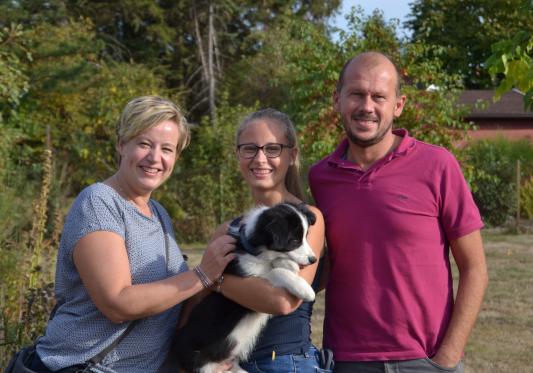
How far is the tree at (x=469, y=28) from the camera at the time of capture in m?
38.3

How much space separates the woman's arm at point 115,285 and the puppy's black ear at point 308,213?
71 cm

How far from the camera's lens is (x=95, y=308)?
2766mm

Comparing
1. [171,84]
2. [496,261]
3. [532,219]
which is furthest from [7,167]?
[171,84]

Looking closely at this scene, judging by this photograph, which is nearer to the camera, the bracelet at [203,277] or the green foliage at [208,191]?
the bracelet at [203,277]

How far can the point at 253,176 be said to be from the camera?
3.29 meters

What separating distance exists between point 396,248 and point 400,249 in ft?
0.06

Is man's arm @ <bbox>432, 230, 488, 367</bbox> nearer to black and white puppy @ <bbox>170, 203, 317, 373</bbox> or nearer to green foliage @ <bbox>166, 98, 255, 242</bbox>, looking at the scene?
black and white puppy @ <bbox>170, 203, 317, 373</bbox>

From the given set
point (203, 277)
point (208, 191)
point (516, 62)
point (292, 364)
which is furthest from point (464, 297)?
point (208, 191)

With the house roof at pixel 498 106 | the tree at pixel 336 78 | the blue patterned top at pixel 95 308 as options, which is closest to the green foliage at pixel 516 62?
the blue patterned top at pixel 95 308

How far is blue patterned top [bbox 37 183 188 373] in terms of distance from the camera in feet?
8.95

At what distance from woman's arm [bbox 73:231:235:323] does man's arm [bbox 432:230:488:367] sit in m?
1.18

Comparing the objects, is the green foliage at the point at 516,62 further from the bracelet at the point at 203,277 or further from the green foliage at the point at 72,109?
the green foliage at the point at 72,109

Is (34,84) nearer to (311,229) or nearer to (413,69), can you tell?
(413,69)

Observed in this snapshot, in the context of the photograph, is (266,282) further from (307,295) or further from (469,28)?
(469,28)
